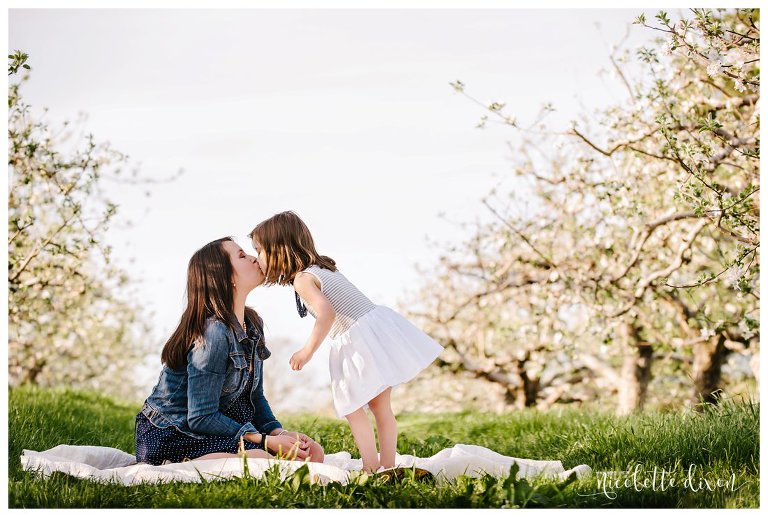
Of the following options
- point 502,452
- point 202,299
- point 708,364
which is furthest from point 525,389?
point 202,299

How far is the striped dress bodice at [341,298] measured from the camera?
434 cm

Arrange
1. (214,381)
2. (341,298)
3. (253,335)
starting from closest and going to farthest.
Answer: (214,381) < (341,298) < (253,335)

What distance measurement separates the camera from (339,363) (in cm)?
431

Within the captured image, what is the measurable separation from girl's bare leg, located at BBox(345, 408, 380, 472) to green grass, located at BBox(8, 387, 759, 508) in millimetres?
494

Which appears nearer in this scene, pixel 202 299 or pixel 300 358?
pixel 300 358

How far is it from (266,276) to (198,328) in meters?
0.48

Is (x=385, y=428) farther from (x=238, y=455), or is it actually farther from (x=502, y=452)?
(x=502, y=452)

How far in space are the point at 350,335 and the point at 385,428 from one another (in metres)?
0.52

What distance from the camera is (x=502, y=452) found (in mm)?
5488

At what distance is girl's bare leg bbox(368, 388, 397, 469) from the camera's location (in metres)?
4.20

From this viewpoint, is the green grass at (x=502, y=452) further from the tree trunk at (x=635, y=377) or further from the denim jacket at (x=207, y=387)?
the tree trunk at (x=635, y=377)

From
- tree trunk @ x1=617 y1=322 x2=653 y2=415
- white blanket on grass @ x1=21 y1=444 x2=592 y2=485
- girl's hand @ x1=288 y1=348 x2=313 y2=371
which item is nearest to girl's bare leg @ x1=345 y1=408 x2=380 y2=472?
white blanket on grass @ x1=21 y1=444 x2=592 y2=485

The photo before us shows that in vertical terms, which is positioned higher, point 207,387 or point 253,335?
point 253,335

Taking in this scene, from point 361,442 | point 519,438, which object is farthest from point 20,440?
point 519,438
